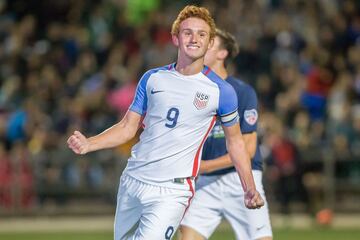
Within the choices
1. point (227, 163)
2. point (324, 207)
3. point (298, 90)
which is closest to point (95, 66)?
point (298, 90)

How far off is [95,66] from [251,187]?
13.7 m

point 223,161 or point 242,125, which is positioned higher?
point 242,125

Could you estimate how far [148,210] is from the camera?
8.07 metres

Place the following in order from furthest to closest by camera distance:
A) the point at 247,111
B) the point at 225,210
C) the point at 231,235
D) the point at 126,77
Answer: the point at 126,77 → the point at 231,235 → the point at 225,210 → the point at 247,111

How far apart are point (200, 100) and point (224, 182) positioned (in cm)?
197

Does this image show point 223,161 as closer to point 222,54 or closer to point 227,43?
point 222,54

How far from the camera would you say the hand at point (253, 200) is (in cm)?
810

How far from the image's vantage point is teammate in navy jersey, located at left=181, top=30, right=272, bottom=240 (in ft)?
31.9

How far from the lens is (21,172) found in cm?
1988

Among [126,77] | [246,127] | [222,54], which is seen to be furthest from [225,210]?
[126,77]

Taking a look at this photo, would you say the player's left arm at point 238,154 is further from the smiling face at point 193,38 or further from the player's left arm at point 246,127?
the player's left arm at point 246,127

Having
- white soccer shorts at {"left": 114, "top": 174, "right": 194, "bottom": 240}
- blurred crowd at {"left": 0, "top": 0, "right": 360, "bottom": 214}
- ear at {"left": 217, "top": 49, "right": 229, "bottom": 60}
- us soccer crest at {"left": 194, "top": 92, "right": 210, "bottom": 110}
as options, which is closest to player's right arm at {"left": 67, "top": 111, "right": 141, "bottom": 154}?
white soccer shorts at {"left": 114, "top": 174, "right": 194, "bottom": 240}

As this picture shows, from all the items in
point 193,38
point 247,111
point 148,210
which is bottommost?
point 148,210

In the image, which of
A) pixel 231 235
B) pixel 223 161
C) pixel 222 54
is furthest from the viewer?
pixel 231 235
